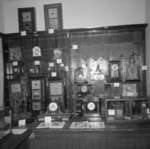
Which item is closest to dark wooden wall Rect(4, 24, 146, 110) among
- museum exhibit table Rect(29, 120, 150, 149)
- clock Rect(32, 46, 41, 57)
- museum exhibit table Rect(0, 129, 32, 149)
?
clock Rect(32, 46, 41, 57)

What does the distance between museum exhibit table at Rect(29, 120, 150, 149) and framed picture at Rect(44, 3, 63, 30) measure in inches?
72.0

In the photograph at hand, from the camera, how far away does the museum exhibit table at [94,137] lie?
84.0 inches

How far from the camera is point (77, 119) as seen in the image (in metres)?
2.66

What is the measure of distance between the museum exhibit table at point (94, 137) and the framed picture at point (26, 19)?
189cm

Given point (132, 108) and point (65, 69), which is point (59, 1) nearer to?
point (65, 69)

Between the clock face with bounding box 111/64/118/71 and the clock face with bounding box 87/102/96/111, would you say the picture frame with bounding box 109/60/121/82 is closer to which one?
the clock face with bounding box 111/64/118/71

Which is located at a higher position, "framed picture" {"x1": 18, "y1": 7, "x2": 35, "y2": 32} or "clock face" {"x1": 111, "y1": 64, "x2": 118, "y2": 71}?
"framed picture" {"x1": 18, "y1": 7, "x2": 35, "y2": 32}

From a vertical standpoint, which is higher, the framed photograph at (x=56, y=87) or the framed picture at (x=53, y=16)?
the framed picture at (x=53, y=16)

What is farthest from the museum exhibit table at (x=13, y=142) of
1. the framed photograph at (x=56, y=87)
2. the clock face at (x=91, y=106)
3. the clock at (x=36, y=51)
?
the clock at (x=36, y=51)

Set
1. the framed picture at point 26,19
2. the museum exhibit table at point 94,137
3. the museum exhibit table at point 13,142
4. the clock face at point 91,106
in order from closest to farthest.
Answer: the museum exhibit table at point 13,142
the museum exhibit table at point 94,137
the clock face at point 91,106
the framed picture at point 26,19

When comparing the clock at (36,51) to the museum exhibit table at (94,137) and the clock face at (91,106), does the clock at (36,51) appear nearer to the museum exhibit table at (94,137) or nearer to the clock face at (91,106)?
the clock face at (91,106)

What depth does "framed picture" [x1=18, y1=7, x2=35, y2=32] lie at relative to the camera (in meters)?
3.20

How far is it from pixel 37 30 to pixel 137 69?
6.35 ft

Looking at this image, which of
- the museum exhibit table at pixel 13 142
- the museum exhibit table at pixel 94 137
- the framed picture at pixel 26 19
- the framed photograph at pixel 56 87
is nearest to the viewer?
the museum exhibit table at pixel 13 142
